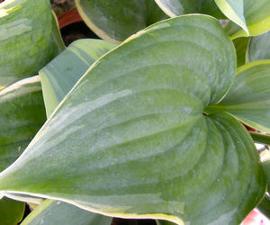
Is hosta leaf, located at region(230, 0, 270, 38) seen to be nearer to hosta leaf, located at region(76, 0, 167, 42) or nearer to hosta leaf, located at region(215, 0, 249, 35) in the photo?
hosta leaf, located at region(215, 0, 249, 35)

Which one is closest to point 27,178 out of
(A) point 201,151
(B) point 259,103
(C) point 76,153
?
(C) point 76,153

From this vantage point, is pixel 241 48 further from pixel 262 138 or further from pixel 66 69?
pixel 66 69

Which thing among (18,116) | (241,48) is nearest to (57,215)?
(18,116)

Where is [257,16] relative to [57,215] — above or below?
above

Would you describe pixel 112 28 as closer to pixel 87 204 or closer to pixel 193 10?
pixel 193 10

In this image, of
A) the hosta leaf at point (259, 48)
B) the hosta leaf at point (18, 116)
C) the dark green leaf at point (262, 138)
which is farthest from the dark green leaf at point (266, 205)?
the hosta leaf at point (18, 116)
